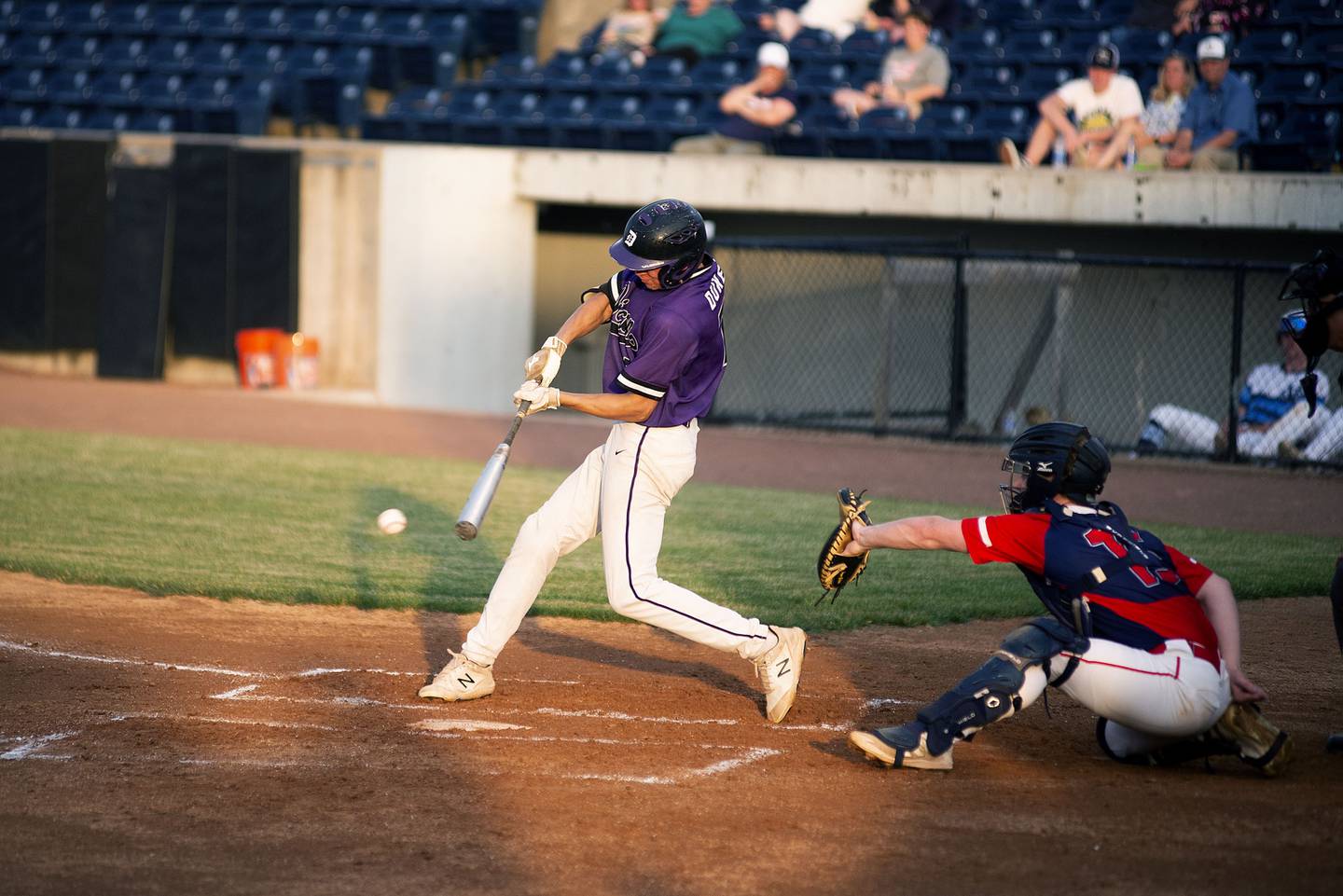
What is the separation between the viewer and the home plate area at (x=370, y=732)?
15.5 ft

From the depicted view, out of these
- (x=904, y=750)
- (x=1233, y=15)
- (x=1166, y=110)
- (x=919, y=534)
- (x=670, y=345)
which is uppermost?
(x=1233, y=15)

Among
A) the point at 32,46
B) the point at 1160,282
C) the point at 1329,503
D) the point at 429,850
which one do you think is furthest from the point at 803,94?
the point at 429,850

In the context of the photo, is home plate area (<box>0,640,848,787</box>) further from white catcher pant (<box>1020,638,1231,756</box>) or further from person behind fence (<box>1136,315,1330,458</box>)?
person behind fence (<box>1136,315,1330,458</box>)

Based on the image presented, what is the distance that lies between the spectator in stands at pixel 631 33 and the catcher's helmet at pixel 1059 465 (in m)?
14.2

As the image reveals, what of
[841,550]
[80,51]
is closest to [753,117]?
[80,51]

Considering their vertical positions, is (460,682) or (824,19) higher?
(824,19)

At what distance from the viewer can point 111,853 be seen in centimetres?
389

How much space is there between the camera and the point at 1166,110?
14.0 meters

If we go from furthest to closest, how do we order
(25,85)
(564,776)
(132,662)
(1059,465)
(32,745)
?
(25,85)
(132,662)
(32,745)
(564,776)
(1059,465)

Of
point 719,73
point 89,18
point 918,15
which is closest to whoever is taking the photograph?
point 918,15

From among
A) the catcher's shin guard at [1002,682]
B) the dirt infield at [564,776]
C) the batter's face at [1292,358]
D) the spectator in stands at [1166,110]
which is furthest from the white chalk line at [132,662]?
the spectator in stands at [1166,110]

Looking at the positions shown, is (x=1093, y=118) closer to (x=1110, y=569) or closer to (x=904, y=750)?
(x=1110, y=569)

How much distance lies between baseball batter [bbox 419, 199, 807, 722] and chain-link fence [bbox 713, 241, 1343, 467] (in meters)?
8.20

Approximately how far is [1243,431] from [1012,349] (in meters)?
3.15
